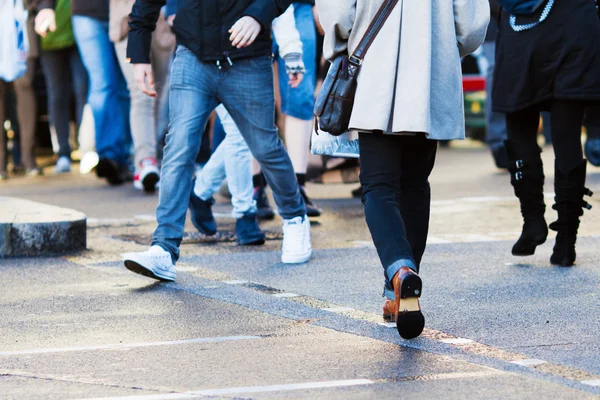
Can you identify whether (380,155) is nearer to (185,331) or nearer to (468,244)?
(185,331)

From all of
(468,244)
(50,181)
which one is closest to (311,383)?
(468,244)

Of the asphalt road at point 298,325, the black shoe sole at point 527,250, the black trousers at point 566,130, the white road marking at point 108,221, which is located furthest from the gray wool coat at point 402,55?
the white road marking at point 108,221

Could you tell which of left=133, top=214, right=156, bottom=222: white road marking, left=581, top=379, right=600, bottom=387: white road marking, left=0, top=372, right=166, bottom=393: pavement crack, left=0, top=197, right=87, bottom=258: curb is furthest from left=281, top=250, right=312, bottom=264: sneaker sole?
left=581, top=379, right=600, bottom=387: white road marking

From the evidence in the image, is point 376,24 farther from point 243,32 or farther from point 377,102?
point 243,32

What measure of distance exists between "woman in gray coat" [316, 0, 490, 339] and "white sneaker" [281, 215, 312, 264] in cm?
182

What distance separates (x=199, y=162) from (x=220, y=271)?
358cm

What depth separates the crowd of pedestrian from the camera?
4832 mm

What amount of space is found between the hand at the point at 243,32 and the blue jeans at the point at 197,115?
0.15 meters

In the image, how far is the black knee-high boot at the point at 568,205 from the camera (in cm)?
635

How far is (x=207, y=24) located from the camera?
20.5 ft

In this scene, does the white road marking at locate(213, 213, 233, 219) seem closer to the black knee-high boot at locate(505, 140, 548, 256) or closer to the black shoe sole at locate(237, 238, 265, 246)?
the black shoe sole at locate(237, 238, 265, 246)

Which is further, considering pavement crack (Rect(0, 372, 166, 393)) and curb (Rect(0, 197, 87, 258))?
curb (Rect(0, 197, 87, 258))

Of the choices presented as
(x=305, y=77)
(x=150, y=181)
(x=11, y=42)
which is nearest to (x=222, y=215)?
(x=305, y=77)

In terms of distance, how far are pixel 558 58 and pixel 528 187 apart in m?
0.70
